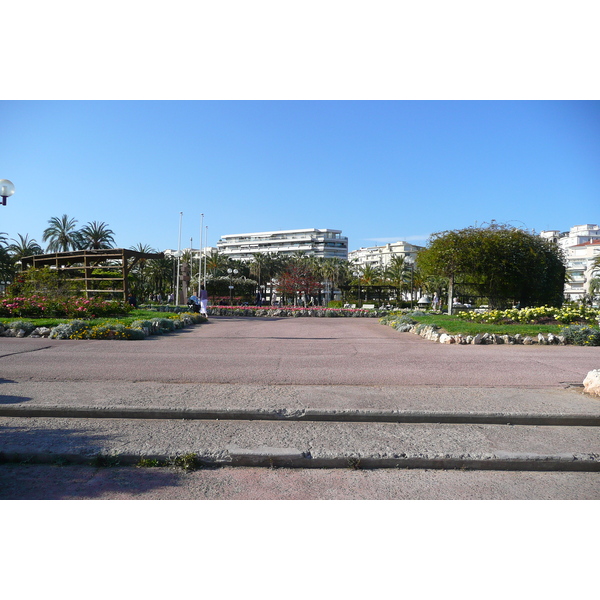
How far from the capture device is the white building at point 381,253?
134 metres

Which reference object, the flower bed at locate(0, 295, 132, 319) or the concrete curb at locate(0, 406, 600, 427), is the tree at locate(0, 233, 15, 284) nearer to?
the flower bed at locate(0, 295, 132, 319)

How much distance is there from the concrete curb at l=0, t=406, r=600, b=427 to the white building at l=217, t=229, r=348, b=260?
392 ft

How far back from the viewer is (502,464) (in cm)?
402

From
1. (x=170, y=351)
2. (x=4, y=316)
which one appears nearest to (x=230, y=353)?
(x=170, y=351)

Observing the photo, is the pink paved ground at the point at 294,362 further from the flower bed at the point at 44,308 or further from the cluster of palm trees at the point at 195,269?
the cluster of palm trees at the point at 195,269

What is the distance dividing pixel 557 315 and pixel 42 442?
17.9 meters

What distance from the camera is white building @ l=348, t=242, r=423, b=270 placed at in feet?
439

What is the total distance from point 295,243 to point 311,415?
5047 inches

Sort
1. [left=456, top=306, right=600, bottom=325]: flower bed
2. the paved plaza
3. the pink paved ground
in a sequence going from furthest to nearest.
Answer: [left=456, top=306, right=600, bottom=325]: flower bed → the pink paved ground → the paved plaza

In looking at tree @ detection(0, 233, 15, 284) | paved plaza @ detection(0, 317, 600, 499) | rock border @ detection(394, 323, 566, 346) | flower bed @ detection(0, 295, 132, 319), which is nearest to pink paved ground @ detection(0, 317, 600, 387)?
paved plaza @ detection(0, 317, 600, 499)

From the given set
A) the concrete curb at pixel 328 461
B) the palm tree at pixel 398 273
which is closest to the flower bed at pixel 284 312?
the concrete curb at pixel 328 461

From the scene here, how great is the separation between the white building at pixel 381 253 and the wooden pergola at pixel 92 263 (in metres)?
107

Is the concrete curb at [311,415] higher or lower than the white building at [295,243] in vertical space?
lower

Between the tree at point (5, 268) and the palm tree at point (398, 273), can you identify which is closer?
the tree at point (5, 268)
